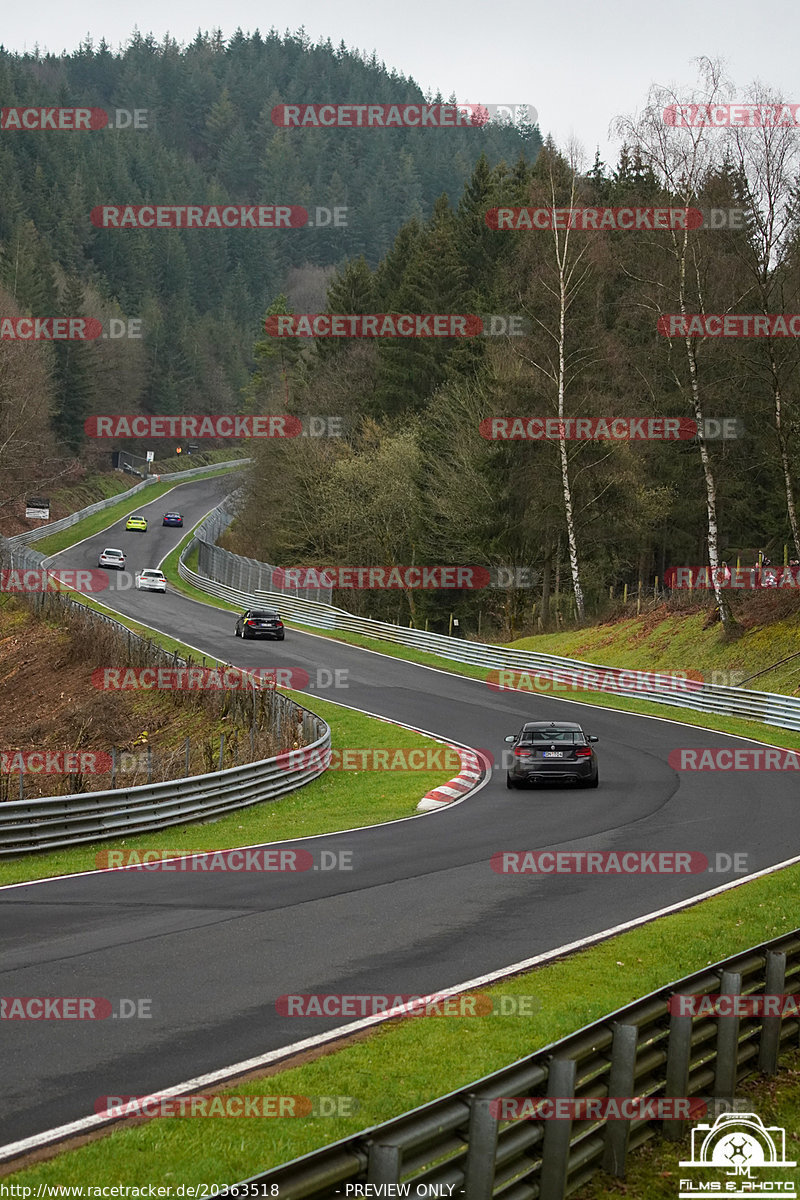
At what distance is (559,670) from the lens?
41906mm

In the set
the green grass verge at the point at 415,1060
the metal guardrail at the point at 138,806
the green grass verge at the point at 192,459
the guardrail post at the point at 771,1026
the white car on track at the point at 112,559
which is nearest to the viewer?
the green grass verge at the point at 415,1060

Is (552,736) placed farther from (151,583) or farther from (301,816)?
(151,583)

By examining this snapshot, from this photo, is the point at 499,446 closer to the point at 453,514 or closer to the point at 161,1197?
the point at 453,514

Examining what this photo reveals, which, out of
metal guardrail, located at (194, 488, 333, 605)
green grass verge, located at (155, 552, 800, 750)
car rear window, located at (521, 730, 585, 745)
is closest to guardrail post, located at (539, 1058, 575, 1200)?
car rear window, located at (521, 730, 585, 745)

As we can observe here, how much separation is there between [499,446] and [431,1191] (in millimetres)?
44995

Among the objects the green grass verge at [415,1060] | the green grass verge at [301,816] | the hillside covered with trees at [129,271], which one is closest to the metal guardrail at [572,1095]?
the green grass verge at [415,1060]

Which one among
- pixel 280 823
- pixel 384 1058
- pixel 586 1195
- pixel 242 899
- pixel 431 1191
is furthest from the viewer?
pixel 280 823

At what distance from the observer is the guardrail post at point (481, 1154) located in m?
5.84

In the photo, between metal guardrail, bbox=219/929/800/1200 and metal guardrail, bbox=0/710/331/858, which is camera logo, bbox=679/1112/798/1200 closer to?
metal guardrail, bbox=219/929/800/1200

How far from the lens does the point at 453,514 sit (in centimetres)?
5312

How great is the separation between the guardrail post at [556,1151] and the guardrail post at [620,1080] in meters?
0.72

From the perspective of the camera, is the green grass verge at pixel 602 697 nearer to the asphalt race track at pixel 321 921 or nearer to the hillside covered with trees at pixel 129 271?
the asphalt race track at pixel 321 921

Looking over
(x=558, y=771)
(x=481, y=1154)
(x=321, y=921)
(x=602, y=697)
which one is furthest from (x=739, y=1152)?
(x=602, y=697)

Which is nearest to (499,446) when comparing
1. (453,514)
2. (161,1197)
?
(453,514)
